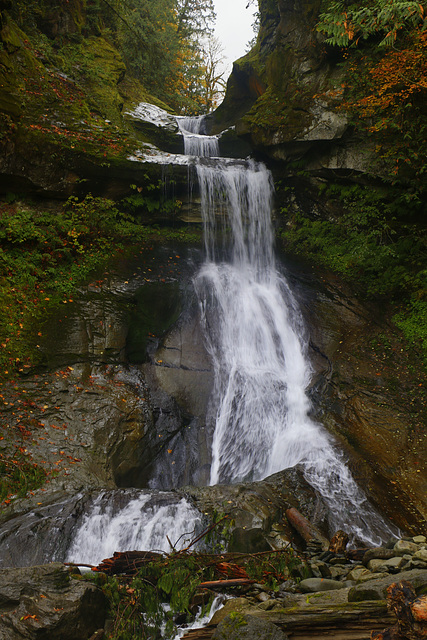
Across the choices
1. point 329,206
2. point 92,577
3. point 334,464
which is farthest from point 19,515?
point 329,206

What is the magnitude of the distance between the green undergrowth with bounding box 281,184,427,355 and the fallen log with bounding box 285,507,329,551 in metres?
4.82

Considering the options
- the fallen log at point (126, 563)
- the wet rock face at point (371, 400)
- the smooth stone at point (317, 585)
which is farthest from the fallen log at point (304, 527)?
the fallen log at point (126, 563)

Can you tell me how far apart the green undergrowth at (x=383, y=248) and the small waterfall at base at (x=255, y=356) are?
6.31ft

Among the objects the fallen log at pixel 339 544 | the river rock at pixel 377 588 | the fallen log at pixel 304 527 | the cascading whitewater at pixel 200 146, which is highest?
the cascading whitewater at pixel 200 146

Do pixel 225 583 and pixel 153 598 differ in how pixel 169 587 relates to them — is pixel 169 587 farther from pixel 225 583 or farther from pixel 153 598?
pixel 225 583

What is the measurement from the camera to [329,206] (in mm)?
10820

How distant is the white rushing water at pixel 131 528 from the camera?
3.92 m

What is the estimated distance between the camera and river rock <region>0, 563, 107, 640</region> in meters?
2.45

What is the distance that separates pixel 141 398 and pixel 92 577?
138 inches

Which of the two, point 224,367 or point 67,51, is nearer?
point 224,367

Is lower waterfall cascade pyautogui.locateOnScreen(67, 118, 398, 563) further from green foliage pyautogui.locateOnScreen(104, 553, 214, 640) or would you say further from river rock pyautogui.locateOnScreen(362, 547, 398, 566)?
river rock pyautogui.locateOnScreen(362, 547, 398, 566)

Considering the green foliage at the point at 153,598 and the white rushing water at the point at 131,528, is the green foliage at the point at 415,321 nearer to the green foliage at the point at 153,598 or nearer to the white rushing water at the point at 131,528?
the white rushing water at the point at 131,528

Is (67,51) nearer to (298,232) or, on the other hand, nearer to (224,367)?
(298,232)

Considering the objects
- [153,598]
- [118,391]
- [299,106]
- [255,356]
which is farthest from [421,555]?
[299,106]
